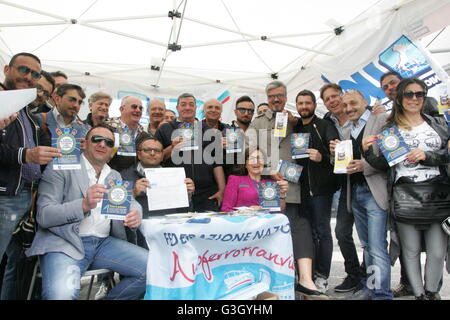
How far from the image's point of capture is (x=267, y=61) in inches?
255

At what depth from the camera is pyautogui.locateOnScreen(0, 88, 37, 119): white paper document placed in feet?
6.50

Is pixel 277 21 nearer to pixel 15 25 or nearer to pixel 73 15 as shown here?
pixel 73 15

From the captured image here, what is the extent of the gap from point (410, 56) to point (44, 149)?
4.18 m

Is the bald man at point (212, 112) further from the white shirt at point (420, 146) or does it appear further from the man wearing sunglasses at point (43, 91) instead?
the white shirt at point (420, 146)

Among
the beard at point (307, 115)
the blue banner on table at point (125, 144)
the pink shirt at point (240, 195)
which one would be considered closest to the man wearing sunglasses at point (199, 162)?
the pink shirt at point (240, 195)

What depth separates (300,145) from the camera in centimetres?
342

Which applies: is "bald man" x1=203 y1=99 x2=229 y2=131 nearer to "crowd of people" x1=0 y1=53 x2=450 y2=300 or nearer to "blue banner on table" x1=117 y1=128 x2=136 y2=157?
"crowd of people" x1=0 y1=53 x2=450 y2=300

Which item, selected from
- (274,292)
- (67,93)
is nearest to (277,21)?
(67,93)

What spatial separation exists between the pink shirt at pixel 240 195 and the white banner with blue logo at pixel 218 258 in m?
0.72

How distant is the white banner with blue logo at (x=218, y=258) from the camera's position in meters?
2.19

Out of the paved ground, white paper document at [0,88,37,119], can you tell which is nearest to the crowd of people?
the paved ground

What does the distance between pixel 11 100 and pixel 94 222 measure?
1.06 meters

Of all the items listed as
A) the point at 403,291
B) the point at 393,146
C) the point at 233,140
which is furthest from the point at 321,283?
the point at 233,140

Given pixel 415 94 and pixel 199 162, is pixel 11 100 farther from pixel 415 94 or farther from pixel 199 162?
pixel 415 94
